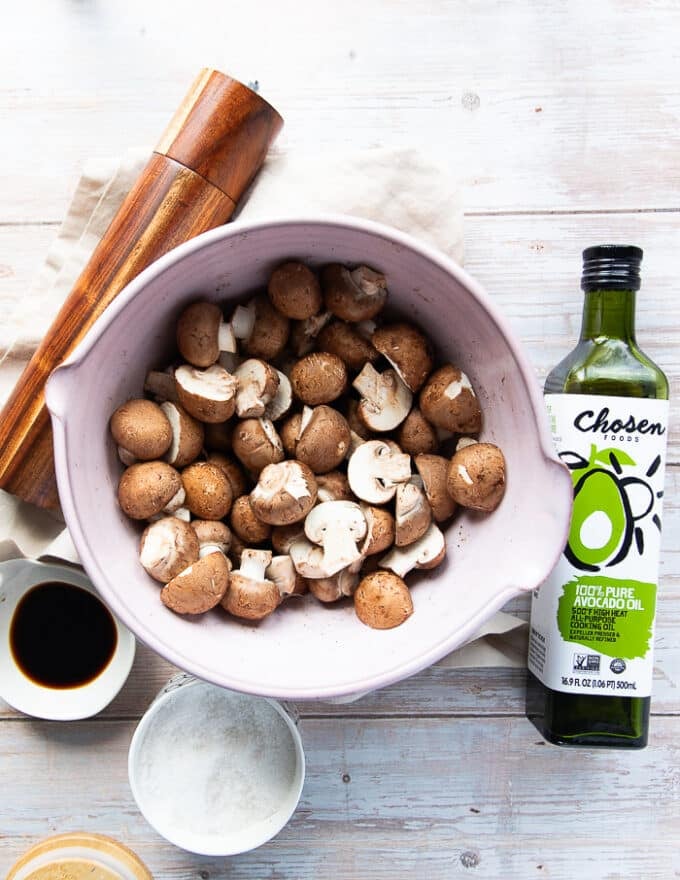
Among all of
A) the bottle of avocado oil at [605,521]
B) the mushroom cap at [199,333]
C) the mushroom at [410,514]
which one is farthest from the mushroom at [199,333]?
the bottle of avocado oil at [605,521]

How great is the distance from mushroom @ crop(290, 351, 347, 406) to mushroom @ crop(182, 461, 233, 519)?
0.35 feet

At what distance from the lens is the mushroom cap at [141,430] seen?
0.73 meters

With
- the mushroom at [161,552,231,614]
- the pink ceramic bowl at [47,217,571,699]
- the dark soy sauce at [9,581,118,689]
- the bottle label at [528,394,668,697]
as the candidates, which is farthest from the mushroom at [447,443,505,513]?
the dark soy sauce at [9,581,118,689]

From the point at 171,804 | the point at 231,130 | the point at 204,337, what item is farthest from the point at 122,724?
the point at 231,130

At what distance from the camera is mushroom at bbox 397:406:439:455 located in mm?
782

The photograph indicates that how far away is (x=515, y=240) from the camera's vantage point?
2.98ft

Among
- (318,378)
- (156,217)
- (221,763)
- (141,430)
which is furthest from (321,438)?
(221,763)

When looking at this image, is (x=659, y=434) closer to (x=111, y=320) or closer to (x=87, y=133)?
(x=111, y=320)

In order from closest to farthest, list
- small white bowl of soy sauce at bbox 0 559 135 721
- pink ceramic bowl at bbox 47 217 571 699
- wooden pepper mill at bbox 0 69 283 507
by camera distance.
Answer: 1. pink ceramic bowl at bbox 47 217 571 699
2. wooden pepper mill at bbox 0 69 283 507
3. small white bowl of soy sauce at bbox 0 559 135 721

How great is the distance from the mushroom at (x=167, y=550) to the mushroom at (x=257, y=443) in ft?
0.28

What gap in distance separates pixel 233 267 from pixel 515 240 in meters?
0.34

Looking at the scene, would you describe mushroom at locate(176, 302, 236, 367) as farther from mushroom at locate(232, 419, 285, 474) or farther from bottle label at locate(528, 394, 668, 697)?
bottle label at locate(528, 394, 668, 697)

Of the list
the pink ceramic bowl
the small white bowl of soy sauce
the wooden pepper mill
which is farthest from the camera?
the small white bowl of soy sauce

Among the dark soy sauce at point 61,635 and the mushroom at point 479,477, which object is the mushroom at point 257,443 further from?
the dark soy sauce at point 61,635
